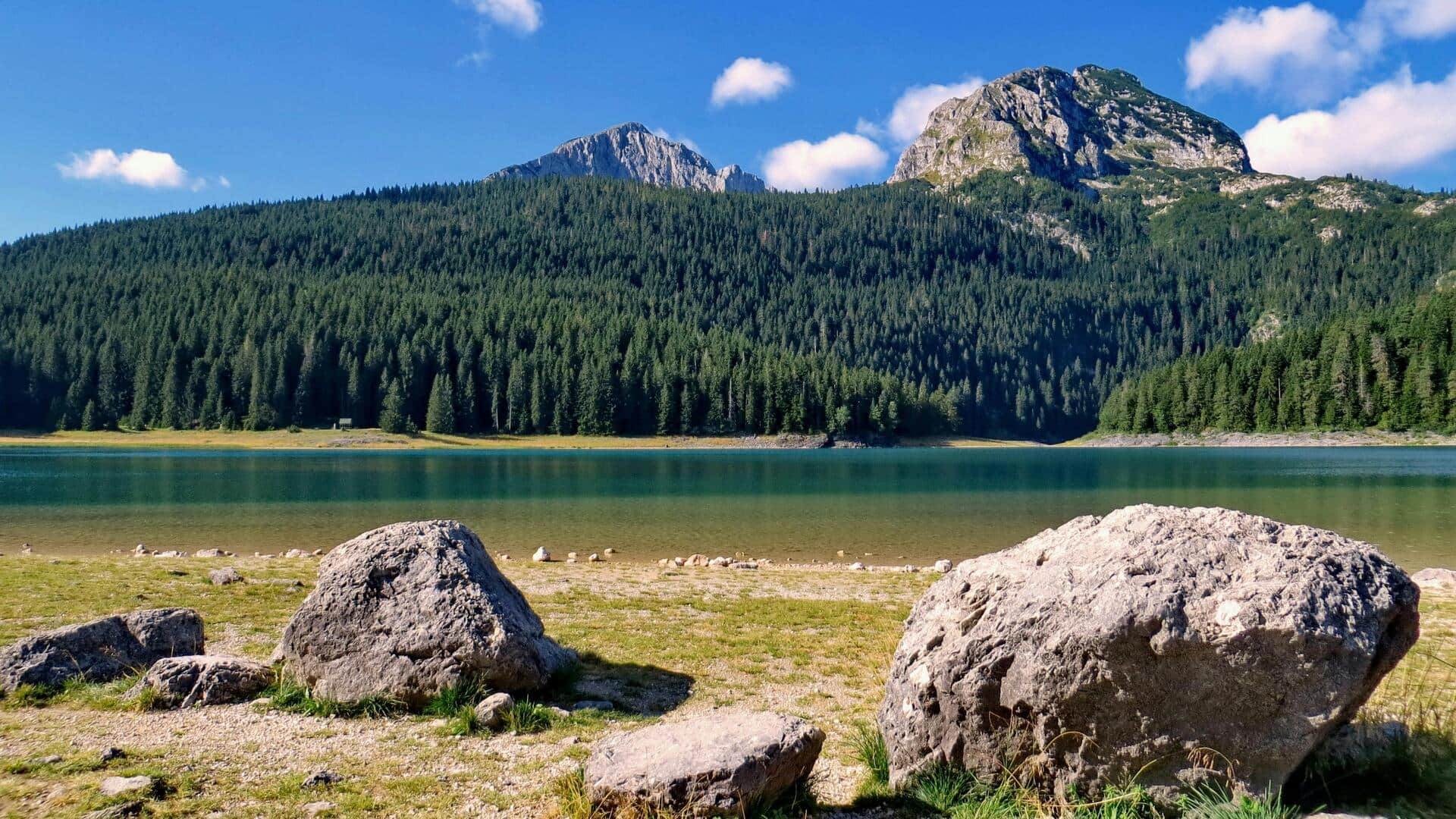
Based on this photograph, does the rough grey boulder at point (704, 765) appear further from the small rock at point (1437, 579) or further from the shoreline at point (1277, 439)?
the shoreline at point (1277, 439)

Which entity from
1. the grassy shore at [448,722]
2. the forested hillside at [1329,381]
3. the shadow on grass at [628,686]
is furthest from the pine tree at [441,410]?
the shadow on grass at [628,686]

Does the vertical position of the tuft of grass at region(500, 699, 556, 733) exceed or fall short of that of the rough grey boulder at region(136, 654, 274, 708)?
it falls short

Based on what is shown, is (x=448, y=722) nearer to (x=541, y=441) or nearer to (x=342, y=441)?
(x=342, y=441)

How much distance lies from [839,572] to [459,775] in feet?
54.4

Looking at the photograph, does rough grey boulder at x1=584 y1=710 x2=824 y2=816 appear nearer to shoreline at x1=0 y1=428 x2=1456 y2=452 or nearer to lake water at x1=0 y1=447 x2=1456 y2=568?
lake water at x1=0 y1=447 x2=1456 y2=568

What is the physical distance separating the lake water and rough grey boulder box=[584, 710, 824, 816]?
2048 centimetres

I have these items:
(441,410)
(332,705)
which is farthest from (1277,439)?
(332,705)

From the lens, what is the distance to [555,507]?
139ft

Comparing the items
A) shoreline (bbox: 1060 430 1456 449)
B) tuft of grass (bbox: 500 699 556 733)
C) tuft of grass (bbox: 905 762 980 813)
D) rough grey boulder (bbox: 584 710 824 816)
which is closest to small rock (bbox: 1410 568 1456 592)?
tuft of grass (bbox: 905 762 980 813)

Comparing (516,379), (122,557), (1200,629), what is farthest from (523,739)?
(516,379)

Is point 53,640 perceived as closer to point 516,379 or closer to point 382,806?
point 382,806

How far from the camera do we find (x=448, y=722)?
28.6 ft

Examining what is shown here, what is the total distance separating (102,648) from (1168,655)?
1264cm

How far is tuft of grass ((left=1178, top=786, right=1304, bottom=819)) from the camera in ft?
17.8
